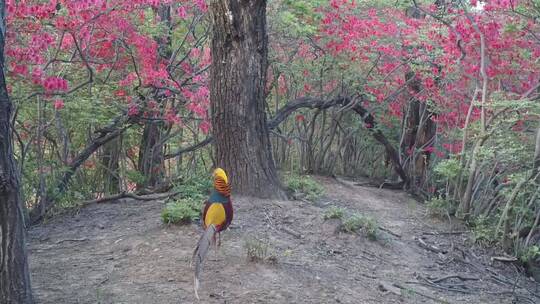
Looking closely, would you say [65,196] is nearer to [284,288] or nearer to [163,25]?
[163,25]

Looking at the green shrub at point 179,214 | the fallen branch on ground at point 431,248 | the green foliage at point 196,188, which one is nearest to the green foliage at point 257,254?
the green shrub at point 179,214

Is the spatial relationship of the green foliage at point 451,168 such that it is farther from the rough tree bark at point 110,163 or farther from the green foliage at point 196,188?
the rough tree bark at point 110,163

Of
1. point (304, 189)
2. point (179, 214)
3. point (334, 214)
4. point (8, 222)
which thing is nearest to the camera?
point (8, 222)

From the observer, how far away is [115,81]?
7730 millimetres

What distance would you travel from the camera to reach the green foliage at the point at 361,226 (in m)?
6.29

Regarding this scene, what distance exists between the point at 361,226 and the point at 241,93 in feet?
6.65

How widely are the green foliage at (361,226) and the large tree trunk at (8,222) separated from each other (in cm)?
367

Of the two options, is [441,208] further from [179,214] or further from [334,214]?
[179,214]

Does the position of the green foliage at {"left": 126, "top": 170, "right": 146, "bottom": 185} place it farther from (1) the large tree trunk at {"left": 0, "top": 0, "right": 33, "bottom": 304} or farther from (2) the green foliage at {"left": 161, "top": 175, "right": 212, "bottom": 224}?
(1) the large tree trunk at {"left": 0, "top": 0, "right": 33, "bottom": 304}

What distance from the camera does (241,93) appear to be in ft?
21.7

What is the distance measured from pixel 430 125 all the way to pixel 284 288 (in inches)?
351

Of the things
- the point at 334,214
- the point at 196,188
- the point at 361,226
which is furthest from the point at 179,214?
the point at 361,226

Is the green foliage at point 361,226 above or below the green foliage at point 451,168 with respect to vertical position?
below

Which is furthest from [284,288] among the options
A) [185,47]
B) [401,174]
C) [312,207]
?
[401,174]
